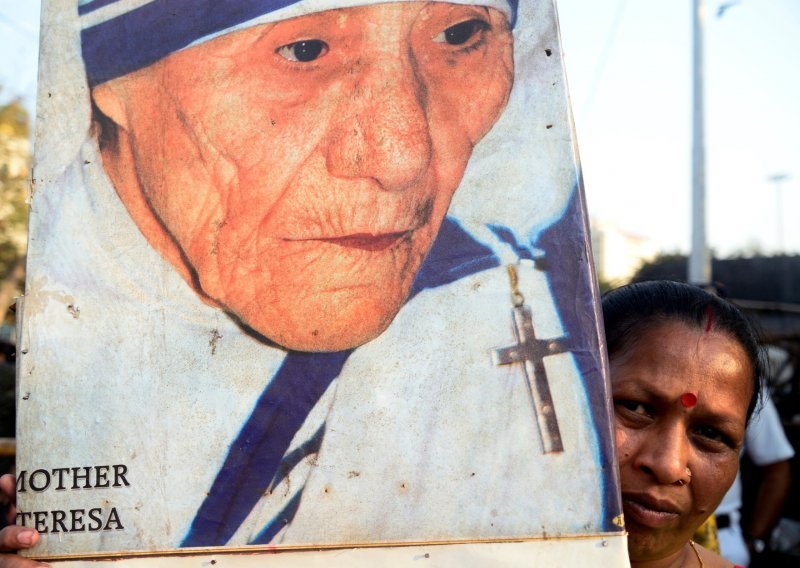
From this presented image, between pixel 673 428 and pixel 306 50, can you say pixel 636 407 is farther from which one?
pixel 306 50

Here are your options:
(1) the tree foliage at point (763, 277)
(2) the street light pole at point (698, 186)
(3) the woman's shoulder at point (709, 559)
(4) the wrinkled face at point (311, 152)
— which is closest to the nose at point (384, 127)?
(4) the wrinkled face at point (311, 152)

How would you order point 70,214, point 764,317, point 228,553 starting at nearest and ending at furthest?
1. point 228,553
2. point 70,214
3. point 764,317

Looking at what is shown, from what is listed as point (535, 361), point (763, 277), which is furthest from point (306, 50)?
point (763, 277)

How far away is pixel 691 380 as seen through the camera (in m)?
1.23

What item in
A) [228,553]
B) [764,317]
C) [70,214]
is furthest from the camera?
[764,317]

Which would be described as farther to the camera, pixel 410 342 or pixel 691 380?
pixel 691 380

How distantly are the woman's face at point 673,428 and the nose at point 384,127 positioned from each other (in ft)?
1.61

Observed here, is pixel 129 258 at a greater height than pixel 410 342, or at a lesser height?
greater

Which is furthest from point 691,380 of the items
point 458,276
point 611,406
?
point 458,276

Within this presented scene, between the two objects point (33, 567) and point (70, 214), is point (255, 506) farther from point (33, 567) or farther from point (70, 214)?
point (70, 214)

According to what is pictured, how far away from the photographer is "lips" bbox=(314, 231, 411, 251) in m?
1.12

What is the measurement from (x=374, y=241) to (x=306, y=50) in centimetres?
31

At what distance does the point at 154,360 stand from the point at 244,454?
0.61 ft

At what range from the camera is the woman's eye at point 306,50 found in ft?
3.84
